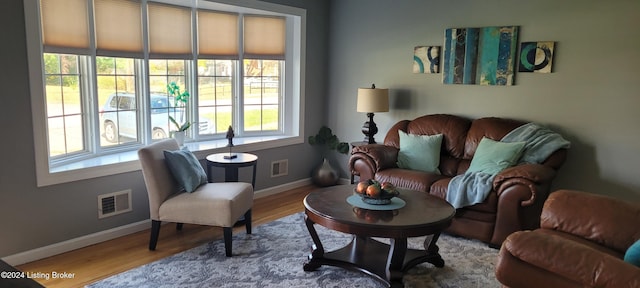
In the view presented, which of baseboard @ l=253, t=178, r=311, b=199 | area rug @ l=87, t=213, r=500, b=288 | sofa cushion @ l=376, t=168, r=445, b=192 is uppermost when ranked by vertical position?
sofa cushion @ l=376, t=168, r=445, b=192

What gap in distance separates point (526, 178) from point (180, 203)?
268 cm

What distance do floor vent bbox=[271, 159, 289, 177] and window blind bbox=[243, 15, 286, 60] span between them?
124 centimetres

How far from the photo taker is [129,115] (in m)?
4.32

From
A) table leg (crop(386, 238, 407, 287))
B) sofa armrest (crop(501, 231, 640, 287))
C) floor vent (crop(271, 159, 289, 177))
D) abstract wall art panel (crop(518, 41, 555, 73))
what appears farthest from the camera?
floor vent (crop(271, 159, 289, 177))

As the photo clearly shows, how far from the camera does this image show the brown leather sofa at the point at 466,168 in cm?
363

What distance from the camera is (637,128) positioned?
388cm

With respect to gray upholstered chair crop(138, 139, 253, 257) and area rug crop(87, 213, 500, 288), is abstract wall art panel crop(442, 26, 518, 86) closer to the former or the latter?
area rug crop(87, 213, 500, 288)

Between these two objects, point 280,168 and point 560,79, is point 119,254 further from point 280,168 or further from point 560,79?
point 560,79

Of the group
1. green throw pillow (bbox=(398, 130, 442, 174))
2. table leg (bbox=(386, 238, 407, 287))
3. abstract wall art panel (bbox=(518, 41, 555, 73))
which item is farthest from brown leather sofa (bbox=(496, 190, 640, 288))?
abstract wall art panel (bbox=(518, 41, 555, 73))

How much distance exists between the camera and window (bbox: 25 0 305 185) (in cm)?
364

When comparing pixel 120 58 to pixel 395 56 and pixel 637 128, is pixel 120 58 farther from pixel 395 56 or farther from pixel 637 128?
pixel 637 128

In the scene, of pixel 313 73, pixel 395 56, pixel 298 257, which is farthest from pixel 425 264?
pixel 313 73

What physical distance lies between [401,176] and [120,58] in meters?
2.79

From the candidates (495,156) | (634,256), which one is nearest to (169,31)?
(495,156)
